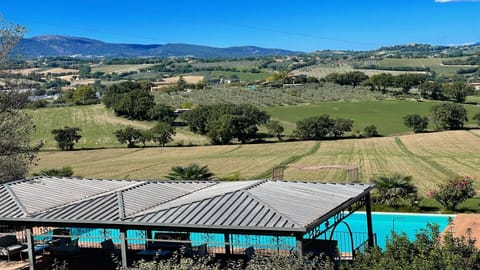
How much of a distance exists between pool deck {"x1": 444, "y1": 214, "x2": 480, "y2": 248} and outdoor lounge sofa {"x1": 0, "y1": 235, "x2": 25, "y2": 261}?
12313 millimetres

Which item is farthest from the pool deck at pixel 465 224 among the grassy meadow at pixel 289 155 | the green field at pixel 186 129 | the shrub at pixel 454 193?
the green field at pixel 186 129

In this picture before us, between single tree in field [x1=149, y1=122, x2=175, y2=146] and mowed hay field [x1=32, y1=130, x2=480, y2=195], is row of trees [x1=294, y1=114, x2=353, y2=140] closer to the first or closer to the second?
mowed hay field [x1=32, y1=130, x2=480, y2=195]

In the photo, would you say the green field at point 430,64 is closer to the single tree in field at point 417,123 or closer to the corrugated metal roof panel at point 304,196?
the single tree in field at point 417,123

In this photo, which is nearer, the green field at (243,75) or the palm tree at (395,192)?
the palm tree at (395,192)

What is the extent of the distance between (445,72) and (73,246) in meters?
151

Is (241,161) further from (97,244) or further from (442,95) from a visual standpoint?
(442,95)

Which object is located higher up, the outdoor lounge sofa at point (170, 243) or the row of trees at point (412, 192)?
the outdoor lounge sofa at point (170, 243)

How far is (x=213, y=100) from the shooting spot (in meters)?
87.7

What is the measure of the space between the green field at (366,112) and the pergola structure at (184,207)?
159 ft

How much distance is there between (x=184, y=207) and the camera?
10945 mm

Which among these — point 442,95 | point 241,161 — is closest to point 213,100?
point 442,95

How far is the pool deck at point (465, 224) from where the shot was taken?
658 inches

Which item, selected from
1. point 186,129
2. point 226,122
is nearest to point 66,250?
point 226,122

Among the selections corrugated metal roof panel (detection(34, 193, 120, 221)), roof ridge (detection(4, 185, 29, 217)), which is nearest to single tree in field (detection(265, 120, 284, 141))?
roof ridge (detection(4, 185, 29, 217))
